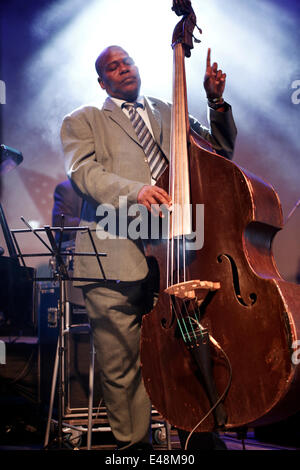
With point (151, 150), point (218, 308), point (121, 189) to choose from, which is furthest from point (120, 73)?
point (218, 308)

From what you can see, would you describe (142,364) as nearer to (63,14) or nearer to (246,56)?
(246,56)

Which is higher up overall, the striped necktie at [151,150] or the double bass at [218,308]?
the striped necktie at [151,150]

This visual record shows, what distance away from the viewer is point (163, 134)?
1835 mm

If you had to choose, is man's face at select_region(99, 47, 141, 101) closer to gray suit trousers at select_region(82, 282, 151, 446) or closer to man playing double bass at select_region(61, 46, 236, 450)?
man playing double bass at select_region(61, 46, 236, 450)

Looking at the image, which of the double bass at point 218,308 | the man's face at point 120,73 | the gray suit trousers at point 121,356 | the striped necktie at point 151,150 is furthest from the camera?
the man's face at point 120,73

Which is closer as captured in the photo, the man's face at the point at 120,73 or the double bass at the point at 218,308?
the double bass at the point at 218,308

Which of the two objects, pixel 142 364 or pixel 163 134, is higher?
pixel 163 134

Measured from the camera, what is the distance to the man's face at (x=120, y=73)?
1884 mm

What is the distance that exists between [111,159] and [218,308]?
0.83 m

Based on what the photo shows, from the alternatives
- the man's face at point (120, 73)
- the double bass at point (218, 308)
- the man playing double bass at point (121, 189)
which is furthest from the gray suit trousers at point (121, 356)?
the man's face at point (120, 73)

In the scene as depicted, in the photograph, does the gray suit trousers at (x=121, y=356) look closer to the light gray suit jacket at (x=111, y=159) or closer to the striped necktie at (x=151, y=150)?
the light gray suit jacket at (x=111, y=159)

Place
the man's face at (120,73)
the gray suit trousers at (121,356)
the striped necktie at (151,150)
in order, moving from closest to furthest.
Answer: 1. the gray suit trousers at (121,356)
2. the striped necktie at (151,150)
3. the man's face at (120,73)
